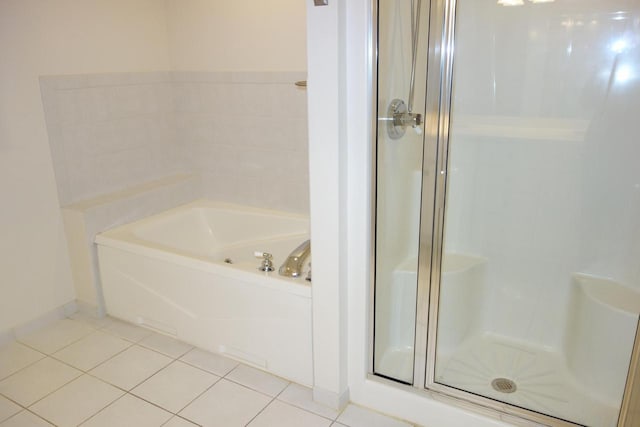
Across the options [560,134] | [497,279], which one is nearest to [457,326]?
[497,279]

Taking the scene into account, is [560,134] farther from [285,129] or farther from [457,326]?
[285,129]

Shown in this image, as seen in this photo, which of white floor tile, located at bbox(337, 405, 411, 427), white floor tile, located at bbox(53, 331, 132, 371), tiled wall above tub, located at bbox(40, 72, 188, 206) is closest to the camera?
white floor tile, located at bbox(337, 405, 411, 427)

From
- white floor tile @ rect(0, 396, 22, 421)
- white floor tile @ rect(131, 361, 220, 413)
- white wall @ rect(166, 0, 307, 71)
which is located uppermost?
white wall @ rect(166, 0, 307, 71)

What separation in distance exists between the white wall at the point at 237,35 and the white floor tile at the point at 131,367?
1693 millimetres

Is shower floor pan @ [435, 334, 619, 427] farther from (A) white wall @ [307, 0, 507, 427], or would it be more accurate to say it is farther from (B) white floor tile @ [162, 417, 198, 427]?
(B) white floor tile @ [162, 417, 198, 427]

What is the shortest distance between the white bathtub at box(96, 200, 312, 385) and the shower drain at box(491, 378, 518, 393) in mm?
764

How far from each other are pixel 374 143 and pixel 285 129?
121 centimetres

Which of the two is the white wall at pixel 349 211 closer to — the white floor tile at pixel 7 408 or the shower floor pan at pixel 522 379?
the shower floor pan at pixel 522 379

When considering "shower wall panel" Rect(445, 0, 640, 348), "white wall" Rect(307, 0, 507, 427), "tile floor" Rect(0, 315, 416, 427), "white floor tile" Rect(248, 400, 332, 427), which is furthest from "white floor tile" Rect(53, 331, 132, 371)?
"shower wall panel" Rect(445, 0, 640, 348)

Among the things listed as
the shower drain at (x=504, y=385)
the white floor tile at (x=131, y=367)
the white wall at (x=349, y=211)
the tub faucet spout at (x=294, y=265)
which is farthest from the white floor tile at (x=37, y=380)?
the shower drain at (x=504, y=385)

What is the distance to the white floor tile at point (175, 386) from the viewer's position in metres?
2.13

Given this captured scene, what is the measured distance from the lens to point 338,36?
1692mm

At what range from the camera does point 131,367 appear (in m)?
2.38

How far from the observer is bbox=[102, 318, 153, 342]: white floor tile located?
2640 mm
